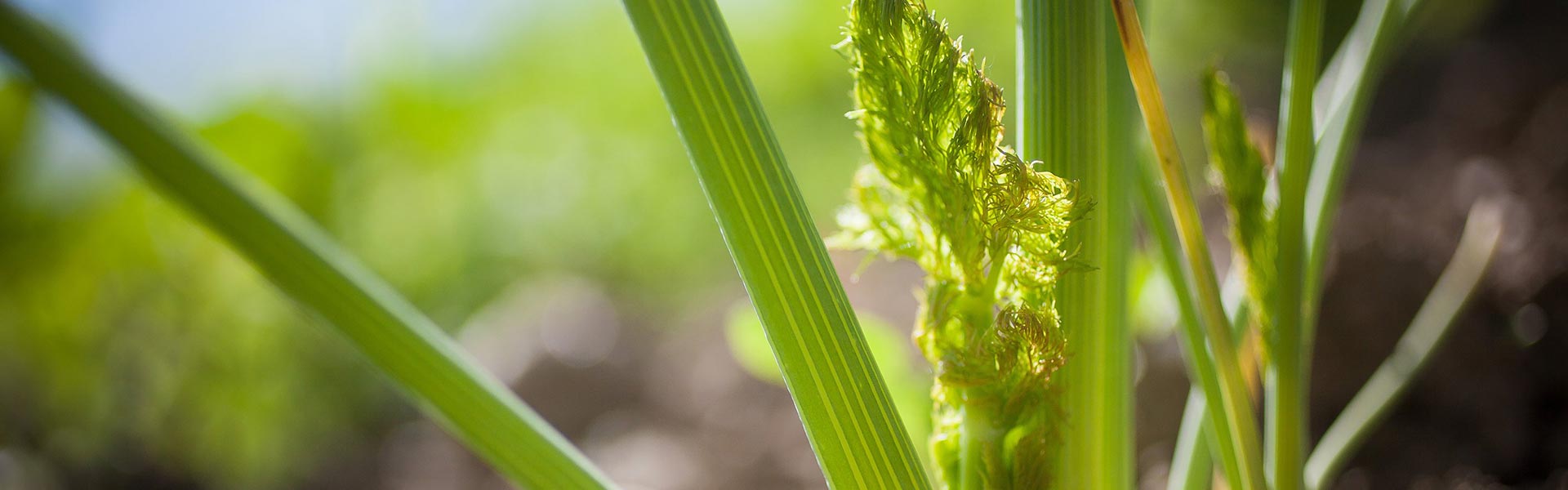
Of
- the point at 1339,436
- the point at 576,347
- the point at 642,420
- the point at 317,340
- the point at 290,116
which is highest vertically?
the point at 290,116

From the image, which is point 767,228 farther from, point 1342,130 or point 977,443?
point 1342,130

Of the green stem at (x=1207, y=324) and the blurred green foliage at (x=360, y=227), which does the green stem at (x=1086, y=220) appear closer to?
the green stem at (x=1207, y=324)

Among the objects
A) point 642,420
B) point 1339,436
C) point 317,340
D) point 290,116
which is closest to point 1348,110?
point 1339,436

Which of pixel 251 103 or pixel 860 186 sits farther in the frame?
pixel 251 103

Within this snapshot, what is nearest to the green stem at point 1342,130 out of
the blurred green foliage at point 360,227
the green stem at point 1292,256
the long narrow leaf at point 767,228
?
the green stem at point 1292,256

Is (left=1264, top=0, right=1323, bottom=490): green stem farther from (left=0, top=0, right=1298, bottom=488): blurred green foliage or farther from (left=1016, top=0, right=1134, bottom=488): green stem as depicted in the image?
(left=0, top=0, right=1298, bottom=488): blurred green foliage

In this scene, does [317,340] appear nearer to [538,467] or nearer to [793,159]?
[793,159]

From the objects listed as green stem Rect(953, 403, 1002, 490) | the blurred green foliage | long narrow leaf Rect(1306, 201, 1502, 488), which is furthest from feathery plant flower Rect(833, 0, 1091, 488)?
the blurred green foliage
